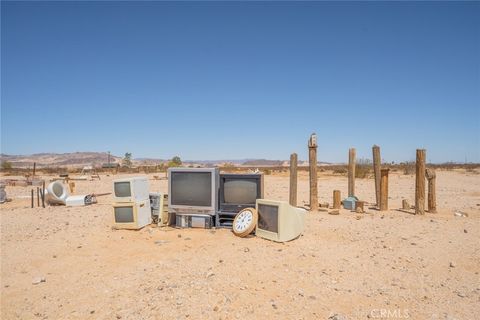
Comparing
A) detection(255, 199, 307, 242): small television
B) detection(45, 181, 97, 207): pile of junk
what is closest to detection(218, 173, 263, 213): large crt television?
detection(255, 199, 307, 242): small television

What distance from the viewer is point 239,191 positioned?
Result: 7.71m

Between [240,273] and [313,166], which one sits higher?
[313,166]

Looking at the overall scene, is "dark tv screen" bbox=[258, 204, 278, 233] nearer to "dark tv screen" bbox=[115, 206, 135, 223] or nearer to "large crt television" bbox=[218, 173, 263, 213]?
"large crt television" bbox=[218, 173, 263, 213]

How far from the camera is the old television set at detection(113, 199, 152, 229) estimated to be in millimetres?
7801

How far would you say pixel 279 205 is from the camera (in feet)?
21.6

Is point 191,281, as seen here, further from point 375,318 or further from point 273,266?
point 375,318

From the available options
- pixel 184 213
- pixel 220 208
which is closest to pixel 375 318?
pixel 220 208

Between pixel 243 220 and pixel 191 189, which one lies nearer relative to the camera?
pixel 243 220

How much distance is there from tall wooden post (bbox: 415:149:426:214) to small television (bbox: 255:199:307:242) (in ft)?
16.3

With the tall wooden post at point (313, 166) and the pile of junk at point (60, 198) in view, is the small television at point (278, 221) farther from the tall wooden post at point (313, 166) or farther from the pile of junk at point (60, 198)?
the pile of junk at point (60, 198)

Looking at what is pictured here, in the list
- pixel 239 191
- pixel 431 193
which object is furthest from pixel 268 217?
pixel 431 193

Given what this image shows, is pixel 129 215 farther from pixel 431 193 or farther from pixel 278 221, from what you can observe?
pixel 431 193

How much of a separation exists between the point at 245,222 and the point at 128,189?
116 inches

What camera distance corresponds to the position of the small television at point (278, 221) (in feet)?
21.5
